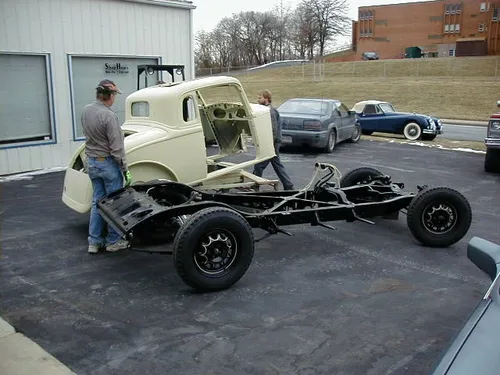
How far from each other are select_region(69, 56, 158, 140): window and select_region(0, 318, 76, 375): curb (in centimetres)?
830

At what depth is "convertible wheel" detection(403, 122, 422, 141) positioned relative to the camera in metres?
18.0

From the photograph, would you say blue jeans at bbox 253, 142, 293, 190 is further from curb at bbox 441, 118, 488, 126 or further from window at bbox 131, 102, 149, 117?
curb at bbox 441, 118, 488, 126

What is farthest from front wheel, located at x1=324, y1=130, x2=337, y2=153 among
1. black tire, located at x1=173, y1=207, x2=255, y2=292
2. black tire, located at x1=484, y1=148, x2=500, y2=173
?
black tire, located at x1=173, y1=207, x2=255, y2=292

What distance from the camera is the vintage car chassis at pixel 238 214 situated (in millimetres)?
4852

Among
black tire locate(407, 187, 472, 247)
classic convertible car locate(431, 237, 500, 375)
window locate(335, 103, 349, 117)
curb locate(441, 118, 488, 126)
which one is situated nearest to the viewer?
classic convertible car locate(431, 237, 500, 375)

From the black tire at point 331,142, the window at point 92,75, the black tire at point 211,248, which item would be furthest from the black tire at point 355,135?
the black tire at point 211,248

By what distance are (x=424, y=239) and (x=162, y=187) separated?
3.15 m

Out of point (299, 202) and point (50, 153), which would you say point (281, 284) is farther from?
point (50, 153)

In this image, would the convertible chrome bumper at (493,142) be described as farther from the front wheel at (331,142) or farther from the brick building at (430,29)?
the brick building at (430,29)

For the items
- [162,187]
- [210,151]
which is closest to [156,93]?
[162,187]

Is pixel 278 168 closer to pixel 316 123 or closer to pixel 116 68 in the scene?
pixel 316 123

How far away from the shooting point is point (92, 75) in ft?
39.8

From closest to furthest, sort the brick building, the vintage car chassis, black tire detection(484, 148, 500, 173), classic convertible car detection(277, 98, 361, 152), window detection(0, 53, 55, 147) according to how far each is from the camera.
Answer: the vintage car chassis < window detection(0, 53, 55, 147) < black tire detection(484, 148, 500, 173) < classic convertible car detection(277, 98, 361, 152) < the brick building

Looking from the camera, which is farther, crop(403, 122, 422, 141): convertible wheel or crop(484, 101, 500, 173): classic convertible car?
crop(403, 122, 422, 141): convertible wheel
